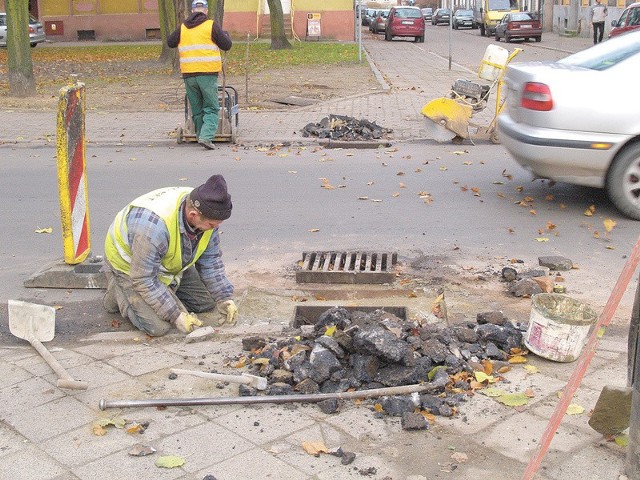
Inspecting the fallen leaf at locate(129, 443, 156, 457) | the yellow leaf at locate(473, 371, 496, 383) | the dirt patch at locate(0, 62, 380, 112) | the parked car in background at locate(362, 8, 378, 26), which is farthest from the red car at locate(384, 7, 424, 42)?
the fallen leaf at locate(129, 443, 156, 457)

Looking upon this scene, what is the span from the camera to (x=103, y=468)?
3752 mm

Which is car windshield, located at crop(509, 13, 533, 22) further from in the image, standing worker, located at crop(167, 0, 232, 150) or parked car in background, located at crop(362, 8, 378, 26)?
standing worker, located at crop(167, 0, 232, 150)

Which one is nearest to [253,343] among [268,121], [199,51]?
[199,51]

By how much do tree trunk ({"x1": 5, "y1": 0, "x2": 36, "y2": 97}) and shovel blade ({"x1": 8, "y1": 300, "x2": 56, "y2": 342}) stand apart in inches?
505

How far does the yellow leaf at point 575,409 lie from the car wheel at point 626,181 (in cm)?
422

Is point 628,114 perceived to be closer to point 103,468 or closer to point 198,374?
point 198,374

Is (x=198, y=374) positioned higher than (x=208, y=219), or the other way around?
(x=208, y=219)

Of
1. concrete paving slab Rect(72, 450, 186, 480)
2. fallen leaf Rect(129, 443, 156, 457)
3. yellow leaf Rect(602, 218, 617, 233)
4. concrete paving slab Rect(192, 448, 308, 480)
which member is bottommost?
yellow leaf Rect(602, 218, 617, 233)

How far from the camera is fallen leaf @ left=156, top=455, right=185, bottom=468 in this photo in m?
3.77

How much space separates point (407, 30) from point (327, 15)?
5.21 metres

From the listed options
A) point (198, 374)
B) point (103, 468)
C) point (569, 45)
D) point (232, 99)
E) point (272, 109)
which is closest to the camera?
point (103, 468)

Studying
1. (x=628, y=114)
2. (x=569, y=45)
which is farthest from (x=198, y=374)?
(x=569, y=45)

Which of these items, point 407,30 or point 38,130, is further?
point 407,30

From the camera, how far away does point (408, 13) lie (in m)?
43.5
